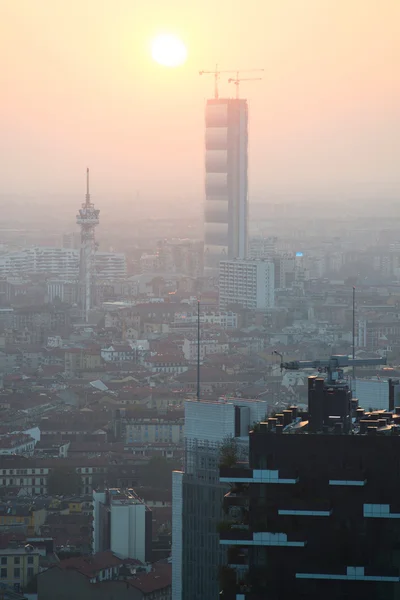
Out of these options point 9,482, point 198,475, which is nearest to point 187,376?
point 9,482

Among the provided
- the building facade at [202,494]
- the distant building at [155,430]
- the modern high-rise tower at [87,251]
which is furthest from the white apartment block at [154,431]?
the modern high-rise tower at [87,251]

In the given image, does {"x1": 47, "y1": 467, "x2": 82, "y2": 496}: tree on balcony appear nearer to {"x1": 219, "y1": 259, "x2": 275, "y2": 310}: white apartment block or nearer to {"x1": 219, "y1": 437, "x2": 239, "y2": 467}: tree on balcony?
{"x1": 219, "y1": 437, "x2": 239, "y2": 467}: tree on balcony

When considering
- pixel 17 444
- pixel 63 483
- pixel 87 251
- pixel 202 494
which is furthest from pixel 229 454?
pixel 87 251

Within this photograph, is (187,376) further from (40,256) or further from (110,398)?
(40,256)

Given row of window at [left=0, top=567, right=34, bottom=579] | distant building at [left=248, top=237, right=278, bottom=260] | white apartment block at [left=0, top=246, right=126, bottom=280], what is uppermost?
distant building at [left=248, top=237, right=278, bottom=260]

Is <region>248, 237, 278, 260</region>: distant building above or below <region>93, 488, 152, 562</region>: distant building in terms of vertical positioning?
above

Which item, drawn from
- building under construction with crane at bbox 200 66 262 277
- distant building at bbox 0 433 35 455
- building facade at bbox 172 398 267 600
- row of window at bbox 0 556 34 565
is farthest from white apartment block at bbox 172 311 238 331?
building facade at bbox 172 398 267 600
